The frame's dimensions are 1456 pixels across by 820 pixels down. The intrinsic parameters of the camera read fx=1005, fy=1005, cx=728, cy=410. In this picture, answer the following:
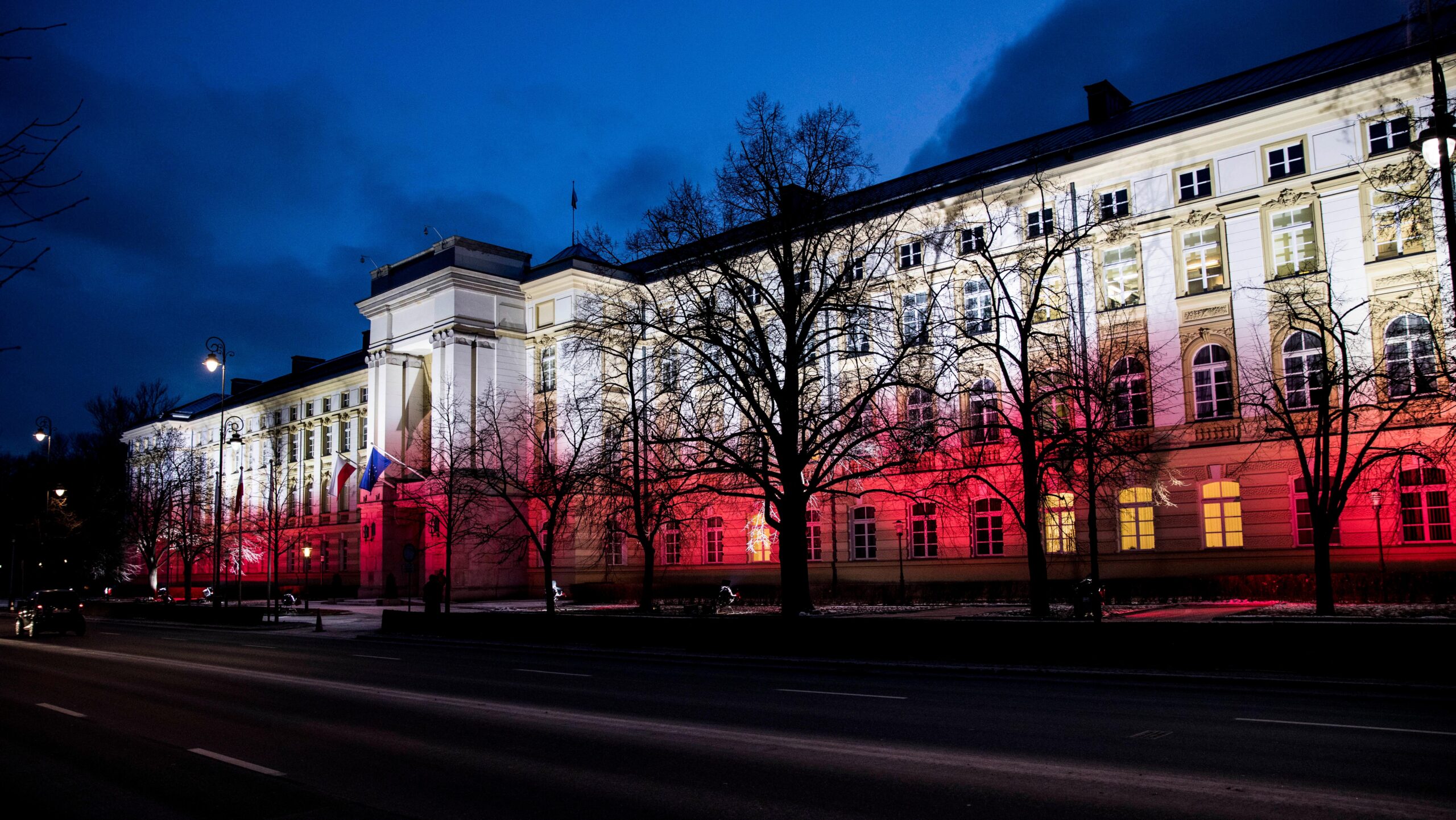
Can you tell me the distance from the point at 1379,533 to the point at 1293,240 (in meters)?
10.5

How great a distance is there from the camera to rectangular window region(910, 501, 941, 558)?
143 ft

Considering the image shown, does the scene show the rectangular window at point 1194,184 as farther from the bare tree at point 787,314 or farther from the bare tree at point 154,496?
the bare tree at point 154,496

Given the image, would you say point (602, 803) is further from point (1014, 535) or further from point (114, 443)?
point (114, 443)

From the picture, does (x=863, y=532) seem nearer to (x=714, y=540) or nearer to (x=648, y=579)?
(x=714, y=540)

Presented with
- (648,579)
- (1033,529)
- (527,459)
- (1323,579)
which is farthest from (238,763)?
(527,459)

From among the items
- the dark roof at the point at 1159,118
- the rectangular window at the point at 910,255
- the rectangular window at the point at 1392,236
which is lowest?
the rectangular window at the point at 1392,236

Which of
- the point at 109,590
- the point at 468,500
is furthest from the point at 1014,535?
the point at 109,590

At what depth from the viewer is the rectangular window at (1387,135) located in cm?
3216

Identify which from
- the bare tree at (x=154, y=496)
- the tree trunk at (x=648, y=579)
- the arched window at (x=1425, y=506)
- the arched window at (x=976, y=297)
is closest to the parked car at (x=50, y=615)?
the tree trunk at (x=648, y=579)

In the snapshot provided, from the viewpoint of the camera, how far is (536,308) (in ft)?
205

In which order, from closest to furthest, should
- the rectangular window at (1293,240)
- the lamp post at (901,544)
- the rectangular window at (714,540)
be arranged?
1. the rectangular window at (1293,240)
2. the lamp post at (901,544)
3. the rectangular window at (714,540)

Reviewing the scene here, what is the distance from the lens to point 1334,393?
3362cm

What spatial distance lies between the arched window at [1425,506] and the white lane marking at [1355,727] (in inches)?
963

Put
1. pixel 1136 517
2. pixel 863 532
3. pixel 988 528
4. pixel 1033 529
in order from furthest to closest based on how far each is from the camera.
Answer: pixel 863 532
pixel 988 528
pixel 1136 517
pixel 1033 529
